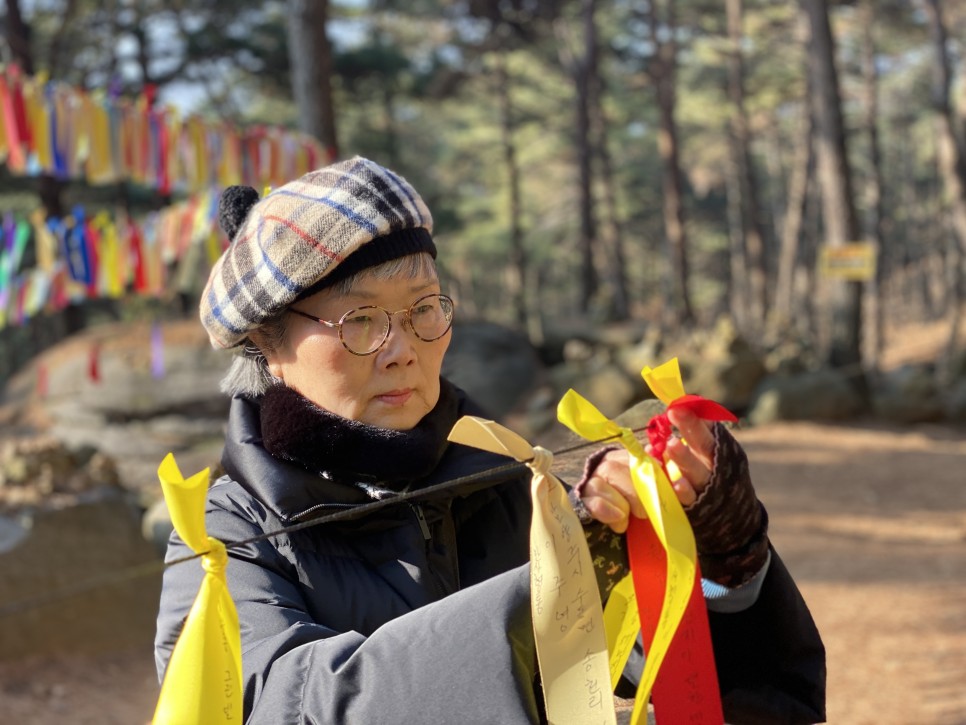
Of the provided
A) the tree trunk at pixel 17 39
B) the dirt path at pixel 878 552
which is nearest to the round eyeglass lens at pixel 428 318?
the dirt path at pixel 878 552

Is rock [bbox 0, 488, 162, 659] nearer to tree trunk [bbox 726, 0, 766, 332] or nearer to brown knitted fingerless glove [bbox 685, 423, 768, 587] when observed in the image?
brown knitted fingerless glove [bbox 685, 423, 768, 587]

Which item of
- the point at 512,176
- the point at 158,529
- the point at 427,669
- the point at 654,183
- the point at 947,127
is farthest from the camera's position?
the point at 654,183

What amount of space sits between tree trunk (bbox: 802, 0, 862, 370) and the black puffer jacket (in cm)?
1355

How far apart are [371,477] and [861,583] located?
23.2ft

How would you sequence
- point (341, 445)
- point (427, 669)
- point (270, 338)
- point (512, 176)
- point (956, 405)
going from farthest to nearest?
point (512, 176), point (956, 405), point (270, 338), point (341, 445), point (427, 669)

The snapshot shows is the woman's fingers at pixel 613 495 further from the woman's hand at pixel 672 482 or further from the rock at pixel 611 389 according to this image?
the rock at pixel 611 389

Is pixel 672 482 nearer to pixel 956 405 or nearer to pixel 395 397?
pixel 395 397

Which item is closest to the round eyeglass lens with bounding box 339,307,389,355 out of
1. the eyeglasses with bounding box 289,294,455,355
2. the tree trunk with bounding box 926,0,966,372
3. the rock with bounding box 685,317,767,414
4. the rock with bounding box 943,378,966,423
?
the eyeglasses with bounding box 289,294,455,355

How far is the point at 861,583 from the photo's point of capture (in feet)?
26.0

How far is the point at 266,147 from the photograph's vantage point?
10812 millimetres

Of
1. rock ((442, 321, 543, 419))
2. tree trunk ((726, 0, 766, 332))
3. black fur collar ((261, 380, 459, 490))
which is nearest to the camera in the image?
black fur collar ((261, 380, 459, 490))

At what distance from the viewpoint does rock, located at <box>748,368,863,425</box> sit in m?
13.9

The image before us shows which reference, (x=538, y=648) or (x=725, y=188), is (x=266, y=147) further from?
(x=725, y=188)

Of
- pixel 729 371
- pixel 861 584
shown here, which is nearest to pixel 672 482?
pixel 861 584
